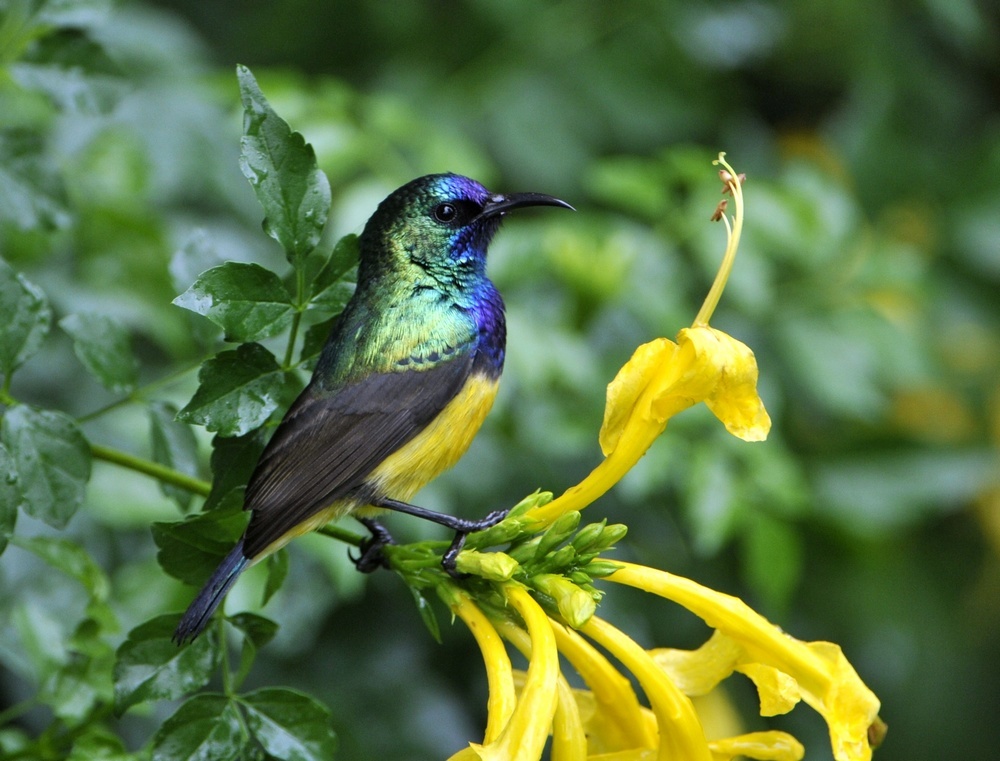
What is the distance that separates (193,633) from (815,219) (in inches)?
88.2

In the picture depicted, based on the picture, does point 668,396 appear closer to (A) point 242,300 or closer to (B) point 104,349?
(A) point 242,300

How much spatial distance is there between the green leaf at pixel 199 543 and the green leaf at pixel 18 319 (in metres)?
0.34

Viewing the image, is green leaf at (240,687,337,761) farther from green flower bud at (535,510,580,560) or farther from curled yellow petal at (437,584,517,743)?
green flower bud at (535,510,580,560)

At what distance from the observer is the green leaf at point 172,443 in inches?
69.1

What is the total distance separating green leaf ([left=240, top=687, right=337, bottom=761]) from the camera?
1.55 metres

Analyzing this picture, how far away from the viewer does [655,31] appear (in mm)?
3963

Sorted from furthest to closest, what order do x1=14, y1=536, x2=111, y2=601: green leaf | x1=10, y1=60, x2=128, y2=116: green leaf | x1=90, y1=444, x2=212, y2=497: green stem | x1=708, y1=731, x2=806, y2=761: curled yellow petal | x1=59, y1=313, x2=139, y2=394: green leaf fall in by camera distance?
x1=10, y1=60, x2=128, y2=116: green leaf → x1=14, y1=536, x2=111, y2=601: green leaf → x1=59, y1=313, x2=139, y2=394: green leaf → x1=90, y1=444, x2=212, y2=497: green stem → x1=708, y1=731, x2=806, y2=761: curled yellow petal

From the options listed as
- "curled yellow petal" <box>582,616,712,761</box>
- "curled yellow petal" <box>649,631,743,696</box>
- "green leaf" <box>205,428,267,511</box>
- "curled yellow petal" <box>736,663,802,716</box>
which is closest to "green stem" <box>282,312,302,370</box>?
"green leaf" <box>205,428,267,511</box>

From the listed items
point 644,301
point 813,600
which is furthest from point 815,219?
point 813,600

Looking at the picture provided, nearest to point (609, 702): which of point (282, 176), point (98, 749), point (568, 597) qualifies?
point (568, 597)

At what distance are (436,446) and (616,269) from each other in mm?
1460

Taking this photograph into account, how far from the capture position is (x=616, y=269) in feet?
10.2

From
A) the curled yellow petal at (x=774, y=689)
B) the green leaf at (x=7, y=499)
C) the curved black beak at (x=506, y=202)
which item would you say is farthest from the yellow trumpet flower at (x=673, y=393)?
the green leaf at (x=7, y=499)

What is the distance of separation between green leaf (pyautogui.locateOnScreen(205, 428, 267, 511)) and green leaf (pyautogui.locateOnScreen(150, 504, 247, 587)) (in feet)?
0.09
